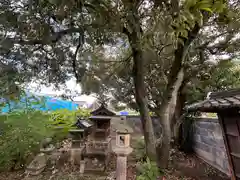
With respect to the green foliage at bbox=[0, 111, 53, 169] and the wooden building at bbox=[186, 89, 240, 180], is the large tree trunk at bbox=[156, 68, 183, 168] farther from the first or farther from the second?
the green foliage at bbox=[0, 111, 53, 169]

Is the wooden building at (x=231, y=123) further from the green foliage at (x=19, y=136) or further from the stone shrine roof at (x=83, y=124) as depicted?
the green foliage at (x=19, y=136)

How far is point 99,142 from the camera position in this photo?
4.13 meters

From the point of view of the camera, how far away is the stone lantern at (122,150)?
290 centimetres

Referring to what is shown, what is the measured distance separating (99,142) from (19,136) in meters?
1.93

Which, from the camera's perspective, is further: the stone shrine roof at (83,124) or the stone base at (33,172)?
the stone shrine roof at (83,124)

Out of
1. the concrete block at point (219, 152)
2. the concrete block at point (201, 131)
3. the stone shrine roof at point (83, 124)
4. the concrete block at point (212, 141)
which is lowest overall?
the concrete block at point (219, 152)

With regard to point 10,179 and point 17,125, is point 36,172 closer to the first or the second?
point 10,179

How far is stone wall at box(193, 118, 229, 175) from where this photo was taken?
3.89 metres

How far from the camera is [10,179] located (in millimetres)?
3402

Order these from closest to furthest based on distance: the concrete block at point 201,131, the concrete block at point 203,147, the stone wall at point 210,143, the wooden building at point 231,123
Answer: the wooden building at point 231,123 → the stone wall at point 210,143 → the concrete block at point 203,147 → the concrete block at point 201,131

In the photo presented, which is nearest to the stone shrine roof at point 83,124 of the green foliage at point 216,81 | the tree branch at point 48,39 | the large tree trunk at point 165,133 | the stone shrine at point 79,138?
the stone shrine at point 79,138

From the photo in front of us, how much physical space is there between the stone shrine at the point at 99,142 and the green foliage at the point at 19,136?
4.00 feet

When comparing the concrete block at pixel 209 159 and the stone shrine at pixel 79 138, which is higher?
the stone shrine at pixel 79 138

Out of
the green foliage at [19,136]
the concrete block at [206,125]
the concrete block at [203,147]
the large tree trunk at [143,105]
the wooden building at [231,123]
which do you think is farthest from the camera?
the concrete block at [203,147]
